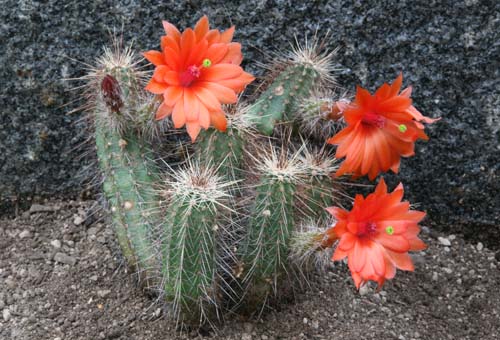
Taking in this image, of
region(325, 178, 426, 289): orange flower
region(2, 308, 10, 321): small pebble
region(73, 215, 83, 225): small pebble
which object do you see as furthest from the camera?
region(73, 215, 83, 225): small pebble

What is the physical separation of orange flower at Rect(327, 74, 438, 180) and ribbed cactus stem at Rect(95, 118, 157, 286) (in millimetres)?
511

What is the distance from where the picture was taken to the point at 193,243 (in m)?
1.50

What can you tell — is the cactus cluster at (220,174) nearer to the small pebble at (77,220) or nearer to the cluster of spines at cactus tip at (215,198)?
the cluster of spines at cactus tip at (215,198)

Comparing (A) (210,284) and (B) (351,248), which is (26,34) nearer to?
(A) (210,284)

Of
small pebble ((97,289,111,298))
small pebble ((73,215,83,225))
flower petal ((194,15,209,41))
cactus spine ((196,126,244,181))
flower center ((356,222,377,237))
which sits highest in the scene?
flower petal ((194,15,209,41))

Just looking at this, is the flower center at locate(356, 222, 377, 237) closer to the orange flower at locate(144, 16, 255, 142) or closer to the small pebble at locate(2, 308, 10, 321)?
the orange flower at locate(144, 16, 255, 142)

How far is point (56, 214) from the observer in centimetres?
209

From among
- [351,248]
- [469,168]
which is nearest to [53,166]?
[351,248]

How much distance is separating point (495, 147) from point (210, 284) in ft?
3.18

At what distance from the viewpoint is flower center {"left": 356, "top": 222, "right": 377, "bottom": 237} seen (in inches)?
57.0

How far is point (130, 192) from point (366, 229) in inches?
24.4

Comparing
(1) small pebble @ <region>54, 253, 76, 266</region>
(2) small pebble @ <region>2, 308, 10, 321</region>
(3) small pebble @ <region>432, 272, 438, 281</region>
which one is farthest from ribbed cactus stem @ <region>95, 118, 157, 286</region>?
(3) small pebble @ <region>432, 272, 438, 281</region>

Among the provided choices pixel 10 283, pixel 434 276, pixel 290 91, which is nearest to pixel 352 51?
pixel 290 91

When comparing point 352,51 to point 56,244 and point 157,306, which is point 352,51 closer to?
point 157,306
